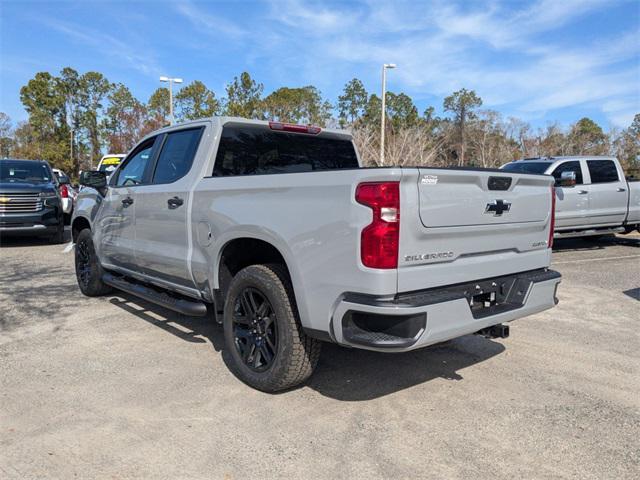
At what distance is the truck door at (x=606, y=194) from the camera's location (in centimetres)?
1035

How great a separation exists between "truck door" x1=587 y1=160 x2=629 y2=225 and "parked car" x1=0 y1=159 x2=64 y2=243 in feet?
37.5

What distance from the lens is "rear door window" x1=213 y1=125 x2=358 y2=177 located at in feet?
14.5

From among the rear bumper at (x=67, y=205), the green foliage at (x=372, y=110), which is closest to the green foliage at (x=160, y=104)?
the green foliage at (x=372, y=110)

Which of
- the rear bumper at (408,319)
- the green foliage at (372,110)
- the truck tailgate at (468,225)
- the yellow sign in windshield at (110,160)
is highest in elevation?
the green foliage at (372,110)

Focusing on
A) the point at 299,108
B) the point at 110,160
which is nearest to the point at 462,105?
the point at 299,108

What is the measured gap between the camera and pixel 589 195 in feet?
33.7

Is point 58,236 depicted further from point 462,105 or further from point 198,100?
point 462,105

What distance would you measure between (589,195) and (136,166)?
8.82 metres

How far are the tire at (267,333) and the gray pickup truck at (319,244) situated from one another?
1cm

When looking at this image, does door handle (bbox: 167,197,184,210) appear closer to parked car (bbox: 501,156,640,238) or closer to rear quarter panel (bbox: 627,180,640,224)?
parked car (bbox: 501,156,640,238)

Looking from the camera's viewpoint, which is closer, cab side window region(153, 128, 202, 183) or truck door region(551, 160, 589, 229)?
cab side window region(153, 128, 202, 183)

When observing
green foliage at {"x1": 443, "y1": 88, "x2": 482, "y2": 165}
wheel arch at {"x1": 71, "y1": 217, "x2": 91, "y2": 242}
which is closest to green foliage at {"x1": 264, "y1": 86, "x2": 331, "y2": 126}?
green foliage at {"x1": 443, "y1": 88, "x2": 482, "y2": 165}

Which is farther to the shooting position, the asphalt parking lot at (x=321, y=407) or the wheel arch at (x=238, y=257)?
the wheel arch at (x=238, y=257)

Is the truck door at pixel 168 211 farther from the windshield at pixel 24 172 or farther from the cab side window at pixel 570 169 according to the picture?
the windshield at pixel 24 172
